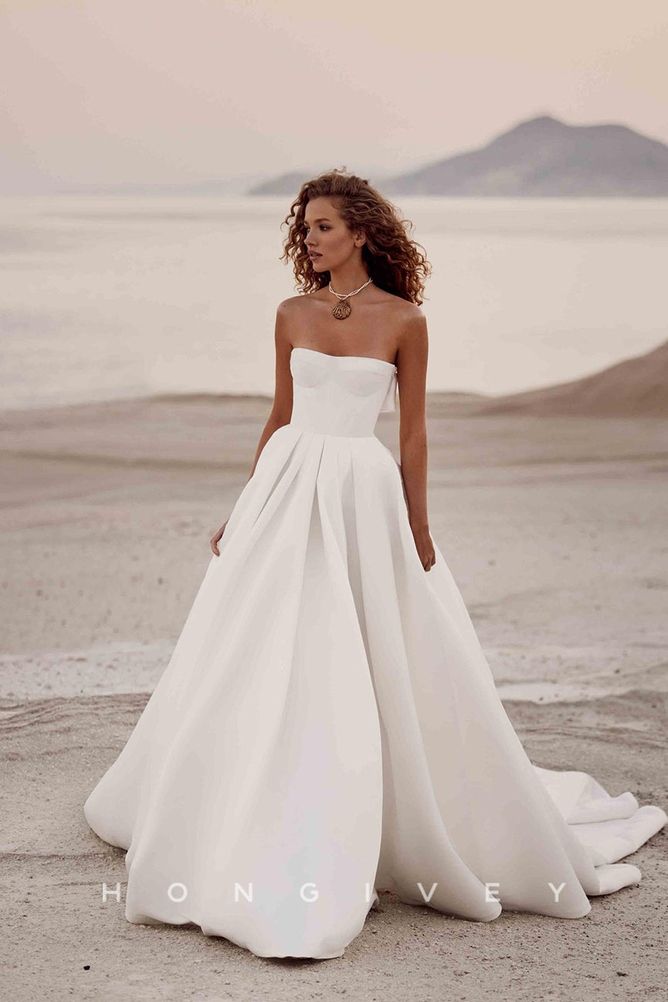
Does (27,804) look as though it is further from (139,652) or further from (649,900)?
(139,652)

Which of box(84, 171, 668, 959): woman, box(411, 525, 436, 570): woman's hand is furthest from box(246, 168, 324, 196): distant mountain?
box(411, 525, 436, 570): woman's hand

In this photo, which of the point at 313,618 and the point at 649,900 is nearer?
the point at 313,618

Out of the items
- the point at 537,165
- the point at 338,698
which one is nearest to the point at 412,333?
the point at 338,698

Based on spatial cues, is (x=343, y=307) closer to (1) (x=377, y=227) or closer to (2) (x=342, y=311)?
(2) (x=342, y=311)

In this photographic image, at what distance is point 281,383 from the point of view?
Answer: 130 inches

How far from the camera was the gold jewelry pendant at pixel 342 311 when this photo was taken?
122 inches

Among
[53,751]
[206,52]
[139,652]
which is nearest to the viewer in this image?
[53,751]

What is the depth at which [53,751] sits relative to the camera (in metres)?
4.27

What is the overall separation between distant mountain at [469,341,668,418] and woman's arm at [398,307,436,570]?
17.8 ft

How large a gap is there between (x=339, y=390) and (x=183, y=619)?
13.6 ft

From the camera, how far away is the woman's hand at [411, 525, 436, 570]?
3.11 meters

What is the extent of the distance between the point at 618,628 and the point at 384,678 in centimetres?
413

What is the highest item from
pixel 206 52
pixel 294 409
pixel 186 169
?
pixel 206 52

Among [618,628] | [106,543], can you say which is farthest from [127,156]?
[618,628]
